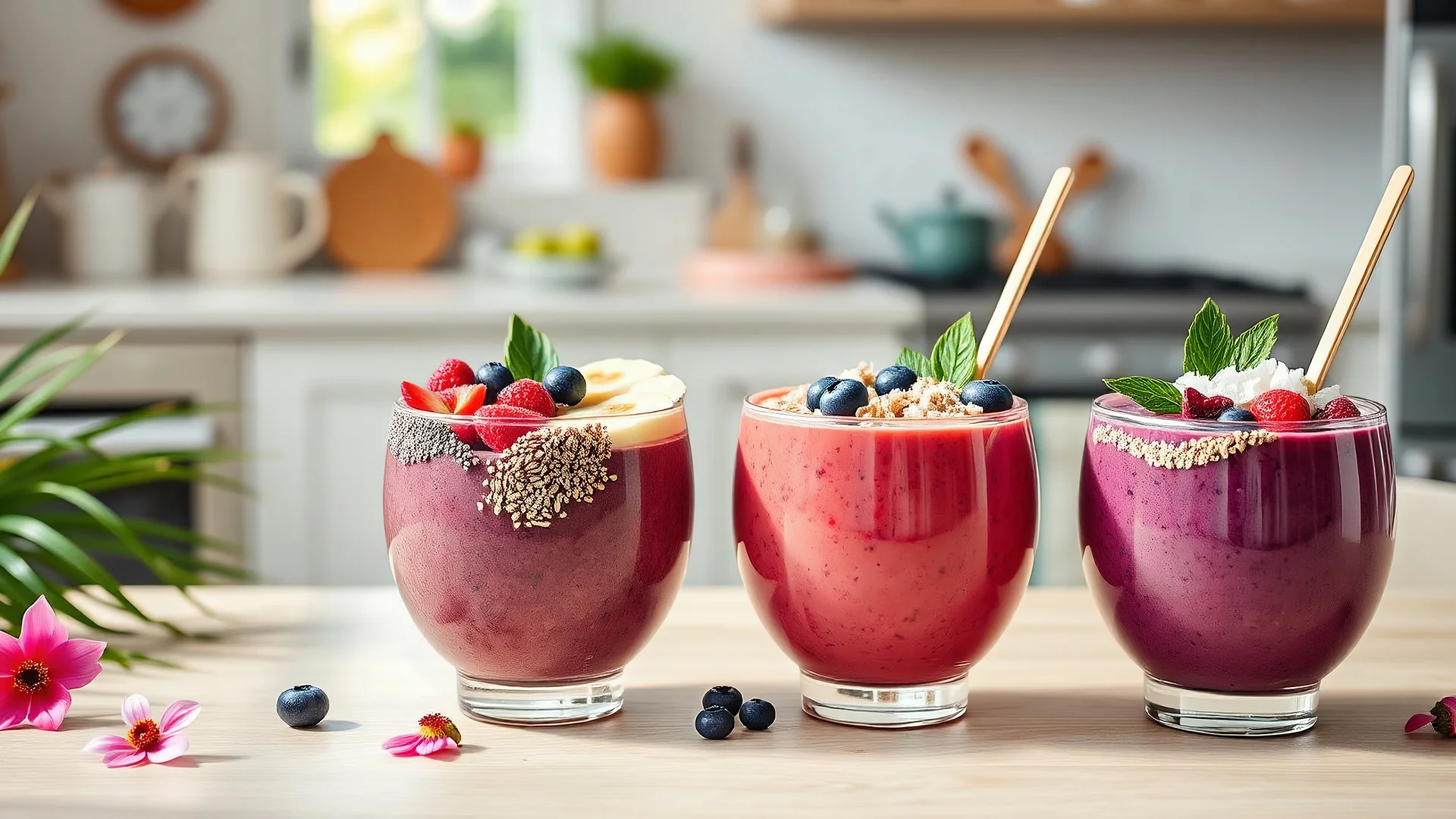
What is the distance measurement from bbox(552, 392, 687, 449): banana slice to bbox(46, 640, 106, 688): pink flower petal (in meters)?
0.30

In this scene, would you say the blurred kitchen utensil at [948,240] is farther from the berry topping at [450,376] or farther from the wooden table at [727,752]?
the berry topping at [450,376]

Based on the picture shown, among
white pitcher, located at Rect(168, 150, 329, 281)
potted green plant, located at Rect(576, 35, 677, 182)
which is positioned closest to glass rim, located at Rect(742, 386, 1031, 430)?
white pitcher, located at Rect(168, 150, 329, 281)

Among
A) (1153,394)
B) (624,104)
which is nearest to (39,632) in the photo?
(1153,394)

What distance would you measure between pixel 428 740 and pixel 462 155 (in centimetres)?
276

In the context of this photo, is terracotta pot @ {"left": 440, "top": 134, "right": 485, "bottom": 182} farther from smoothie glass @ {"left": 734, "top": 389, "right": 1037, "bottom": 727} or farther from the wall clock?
smoothie glass @ {"left": 734, "top": 389, "right": 1037, "bottom": 727}

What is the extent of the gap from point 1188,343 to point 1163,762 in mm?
236

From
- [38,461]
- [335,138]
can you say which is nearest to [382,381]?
[335,138]

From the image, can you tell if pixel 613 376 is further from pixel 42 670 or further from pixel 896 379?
pixel 42 670

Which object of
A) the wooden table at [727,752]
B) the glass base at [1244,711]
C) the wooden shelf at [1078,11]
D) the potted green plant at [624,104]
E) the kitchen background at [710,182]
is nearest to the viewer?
the wooden table at [727,752]

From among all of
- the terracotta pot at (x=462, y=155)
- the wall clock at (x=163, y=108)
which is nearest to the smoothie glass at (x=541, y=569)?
the terracotta pot at (x=462, y=155)

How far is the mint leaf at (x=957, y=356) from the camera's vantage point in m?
0.82

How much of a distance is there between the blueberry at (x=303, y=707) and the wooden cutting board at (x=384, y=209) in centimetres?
260

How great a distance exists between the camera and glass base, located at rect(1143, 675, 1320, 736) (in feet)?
2.55

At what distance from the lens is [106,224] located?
307 centimetres
